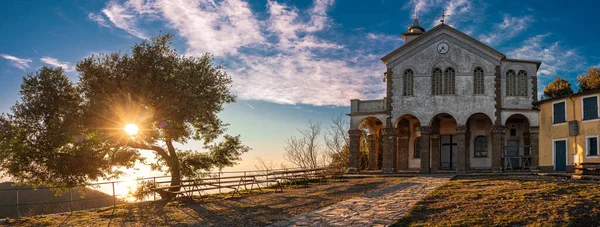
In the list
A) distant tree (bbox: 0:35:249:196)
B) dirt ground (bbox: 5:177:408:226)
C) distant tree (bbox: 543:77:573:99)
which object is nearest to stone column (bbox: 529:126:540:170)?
distant tree (bbox: 543:77:573:99)

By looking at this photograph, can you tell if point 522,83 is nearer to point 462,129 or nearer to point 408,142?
point 462,129

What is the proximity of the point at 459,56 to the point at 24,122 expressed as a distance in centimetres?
2290

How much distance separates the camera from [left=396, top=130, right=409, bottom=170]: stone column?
31.4 m

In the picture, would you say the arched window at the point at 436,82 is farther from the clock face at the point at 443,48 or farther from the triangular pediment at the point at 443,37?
the triangular pediment at the point at 443,37

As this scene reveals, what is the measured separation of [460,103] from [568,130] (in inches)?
228

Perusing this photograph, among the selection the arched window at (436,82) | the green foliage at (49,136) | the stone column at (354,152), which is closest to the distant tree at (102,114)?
the green foliage at (49,136)

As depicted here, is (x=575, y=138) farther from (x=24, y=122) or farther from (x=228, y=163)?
(x=24, y=122)

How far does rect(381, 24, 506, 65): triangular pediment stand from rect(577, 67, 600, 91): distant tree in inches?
285

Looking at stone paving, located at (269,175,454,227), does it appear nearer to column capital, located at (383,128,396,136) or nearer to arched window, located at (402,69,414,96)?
column capital, located at (383,128,396,136)

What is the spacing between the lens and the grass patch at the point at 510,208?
973cm

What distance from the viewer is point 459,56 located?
27953 millimetres

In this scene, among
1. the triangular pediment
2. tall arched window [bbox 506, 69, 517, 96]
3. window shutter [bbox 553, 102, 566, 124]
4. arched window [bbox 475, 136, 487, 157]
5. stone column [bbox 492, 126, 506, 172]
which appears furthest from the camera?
arched window [bbox 475, 136, 487, 157]

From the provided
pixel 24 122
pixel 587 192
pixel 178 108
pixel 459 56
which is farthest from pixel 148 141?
pixel 459 56

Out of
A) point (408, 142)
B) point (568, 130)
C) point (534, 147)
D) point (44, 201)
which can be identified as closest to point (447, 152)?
point (408, 142)
